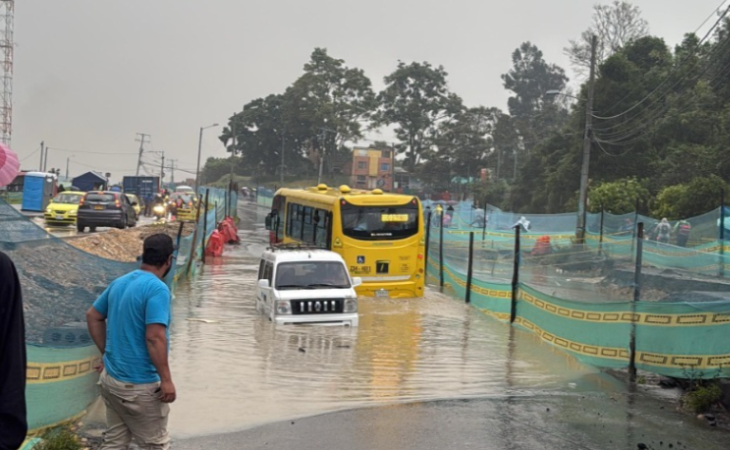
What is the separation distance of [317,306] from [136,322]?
9.23 metres

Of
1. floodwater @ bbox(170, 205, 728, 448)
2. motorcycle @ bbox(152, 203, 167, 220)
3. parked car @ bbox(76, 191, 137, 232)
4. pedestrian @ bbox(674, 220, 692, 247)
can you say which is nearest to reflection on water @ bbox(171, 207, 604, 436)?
floodwater @ bbox(170, 205, 728, 448)

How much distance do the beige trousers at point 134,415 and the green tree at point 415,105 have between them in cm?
→ 8887

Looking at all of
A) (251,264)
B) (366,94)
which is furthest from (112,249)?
(366,94)

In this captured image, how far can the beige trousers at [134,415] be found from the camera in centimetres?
554

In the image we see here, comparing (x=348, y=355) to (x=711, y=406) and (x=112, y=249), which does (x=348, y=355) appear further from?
(x=112, y=249)

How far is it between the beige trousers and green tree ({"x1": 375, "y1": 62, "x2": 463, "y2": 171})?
88867mm

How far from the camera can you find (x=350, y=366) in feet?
39.8

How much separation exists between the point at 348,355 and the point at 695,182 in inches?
1134

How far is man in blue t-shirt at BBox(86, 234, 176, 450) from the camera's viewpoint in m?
5.47

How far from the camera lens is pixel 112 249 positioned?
2606 cm

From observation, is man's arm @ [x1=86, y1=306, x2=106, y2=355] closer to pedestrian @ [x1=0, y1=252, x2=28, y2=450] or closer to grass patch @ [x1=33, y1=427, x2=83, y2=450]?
grass patch @ [x1=33, y1=427, x2=83, y2=450]

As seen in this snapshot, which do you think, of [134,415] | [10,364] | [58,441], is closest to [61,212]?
[58,441]

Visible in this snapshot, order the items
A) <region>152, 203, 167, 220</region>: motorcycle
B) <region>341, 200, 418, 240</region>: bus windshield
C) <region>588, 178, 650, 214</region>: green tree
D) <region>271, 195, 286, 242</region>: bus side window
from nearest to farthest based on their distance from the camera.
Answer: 1. <region>341, 200, 418, 240</region>: bus windshield
2. <region>271, 195, 286, 242</region>: bus side window
3. <region>588, 178, 650, 214</region>: green tree
4. <region>152, 203, 167, 220</region>: motorcycle

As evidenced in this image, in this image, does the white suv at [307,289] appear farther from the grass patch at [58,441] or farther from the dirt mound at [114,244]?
the dirt mound at [114,244]
